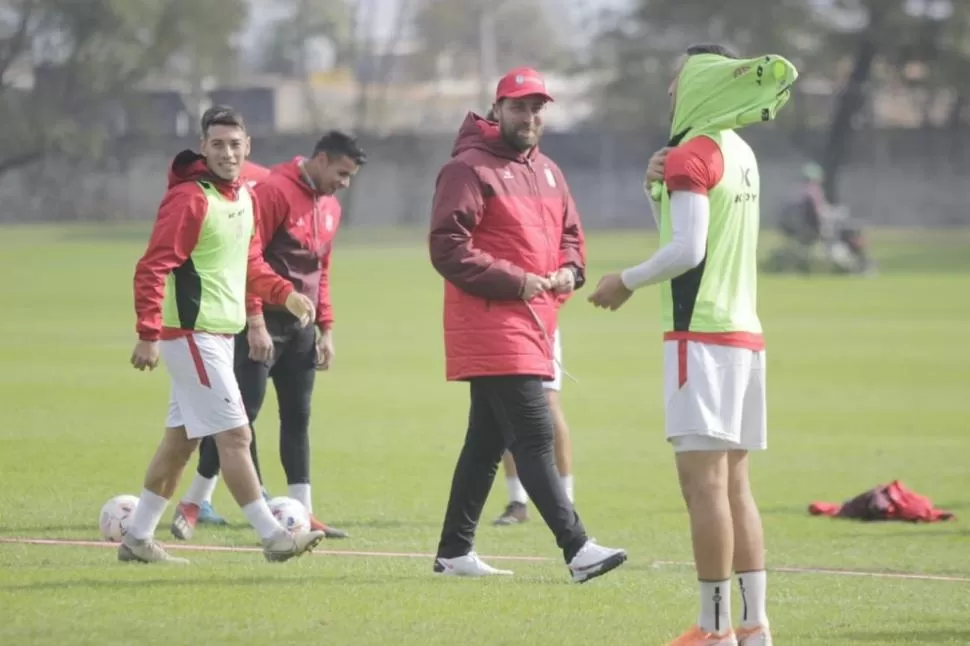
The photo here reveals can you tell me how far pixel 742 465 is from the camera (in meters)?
7.07

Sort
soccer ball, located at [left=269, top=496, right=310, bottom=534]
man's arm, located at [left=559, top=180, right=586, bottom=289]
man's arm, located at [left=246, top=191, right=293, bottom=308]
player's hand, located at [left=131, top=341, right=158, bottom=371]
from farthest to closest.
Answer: soccer ball, located at [left=269, top=496, right=310, bottom=534]
man's arm, located at [left=246, top=191, right=293, bottom=308]
man's arm, located at [left=559, top=180, right=586, bottom=289]
player's hand, located at [left=131, top=341, right=158, bottom=371]

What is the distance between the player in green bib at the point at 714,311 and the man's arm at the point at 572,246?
1.78 meters

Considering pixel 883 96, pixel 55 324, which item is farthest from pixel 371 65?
pixel 55 324

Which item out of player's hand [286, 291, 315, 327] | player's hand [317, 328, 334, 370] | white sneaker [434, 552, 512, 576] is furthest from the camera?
player's hand [317, 328, 334, 370]

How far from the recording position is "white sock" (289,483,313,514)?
10.6 m

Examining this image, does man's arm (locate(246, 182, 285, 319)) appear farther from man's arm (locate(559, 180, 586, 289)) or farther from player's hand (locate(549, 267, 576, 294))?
player's hand (locate(549, 267, 576, 294))

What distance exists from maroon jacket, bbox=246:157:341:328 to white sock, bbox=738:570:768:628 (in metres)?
4.34

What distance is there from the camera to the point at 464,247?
27.1ft

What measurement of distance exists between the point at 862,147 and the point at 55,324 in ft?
144

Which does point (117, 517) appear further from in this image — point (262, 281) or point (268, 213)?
point (268, 213)

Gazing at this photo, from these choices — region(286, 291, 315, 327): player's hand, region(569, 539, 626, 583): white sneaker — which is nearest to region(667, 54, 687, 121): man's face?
region(569, 539, 626, 583): white sneaker

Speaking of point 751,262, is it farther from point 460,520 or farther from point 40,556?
point 40,556

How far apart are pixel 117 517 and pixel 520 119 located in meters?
2.96

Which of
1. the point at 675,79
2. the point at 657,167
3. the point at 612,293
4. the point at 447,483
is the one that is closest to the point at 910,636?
the point at 612,293
